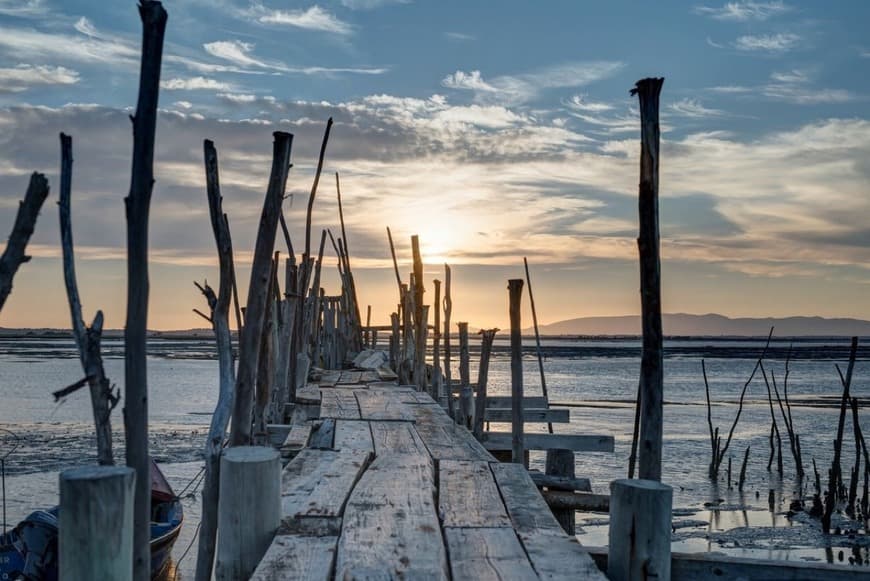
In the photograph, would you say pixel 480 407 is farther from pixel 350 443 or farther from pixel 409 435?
pixel 350 443

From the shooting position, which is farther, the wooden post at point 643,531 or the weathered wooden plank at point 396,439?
the weathered wooden plank at point 396,439

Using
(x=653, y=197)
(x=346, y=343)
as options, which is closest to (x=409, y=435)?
(x=653, y=197)

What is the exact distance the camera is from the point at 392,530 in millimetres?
3980

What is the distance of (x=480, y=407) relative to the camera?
11016 mm

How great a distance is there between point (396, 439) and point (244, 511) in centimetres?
312

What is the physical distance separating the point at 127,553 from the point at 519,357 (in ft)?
18.0

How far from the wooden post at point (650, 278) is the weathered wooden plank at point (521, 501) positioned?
2.14 ft

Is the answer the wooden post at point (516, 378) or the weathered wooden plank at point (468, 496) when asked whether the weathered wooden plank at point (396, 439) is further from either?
the wooden post at point (516, 378)

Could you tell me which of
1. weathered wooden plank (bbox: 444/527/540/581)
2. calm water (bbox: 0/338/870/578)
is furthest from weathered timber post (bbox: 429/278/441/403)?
weathered wooden plank (bbox: 444/527/540/581)

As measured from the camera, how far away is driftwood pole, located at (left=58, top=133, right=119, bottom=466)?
14.4 ft

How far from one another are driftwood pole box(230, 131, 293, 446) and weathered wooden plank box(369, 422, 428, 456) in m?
1.45

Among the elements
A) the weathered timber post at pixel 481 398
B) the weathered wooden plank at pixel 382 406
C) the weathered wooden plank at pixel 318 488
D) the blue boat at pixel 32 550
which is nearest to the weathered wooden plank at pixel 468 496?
the weathered wooden plank at pixel 318 488

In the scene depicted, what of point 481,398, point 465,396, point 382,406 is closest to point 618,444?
point 465,396

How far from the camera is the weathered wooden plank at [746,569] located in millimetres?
3760
